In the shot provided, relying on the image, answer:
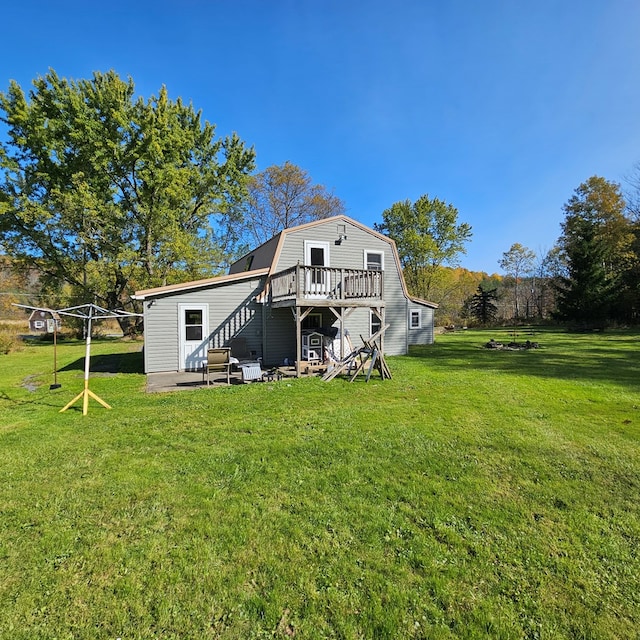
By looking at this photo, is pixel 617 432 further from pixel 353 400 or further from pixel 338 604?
pixel 338 604

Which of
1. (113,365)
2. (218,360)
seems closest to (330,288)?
(218,360)

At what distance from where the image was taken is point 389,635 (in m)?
2.04

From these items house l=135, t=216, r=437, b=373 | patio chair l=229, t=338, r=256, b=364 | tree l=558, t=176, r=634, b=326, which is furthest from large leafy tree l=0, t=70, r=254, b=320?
tree l=558, t=176, r=634, b=326

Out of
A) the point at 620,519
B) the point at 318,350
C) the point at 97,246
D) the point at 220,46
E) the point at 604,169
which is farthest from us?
the point at 604,169

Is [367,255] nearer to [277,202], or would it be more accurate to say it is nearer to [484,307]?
[277,202]

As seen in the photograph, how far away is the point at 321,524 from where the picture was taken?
10.1 feet

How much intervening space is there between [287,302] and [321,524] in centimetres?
834

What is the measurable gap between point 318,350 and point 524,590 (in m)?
10.3

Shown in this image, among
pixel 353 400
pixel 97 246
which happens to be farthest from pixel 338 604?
pixel 97 246

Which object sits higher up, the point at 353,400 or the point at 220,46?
the point at 220,46

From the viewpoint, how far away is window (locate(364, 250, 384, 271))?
14.5 metres

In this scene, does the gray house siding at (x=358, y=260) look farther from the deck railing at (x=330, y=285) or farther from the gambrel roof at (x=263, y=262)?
the deck railing at (x=330, y=285)

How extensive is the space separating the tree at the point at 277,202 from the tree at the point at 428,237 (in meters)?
10.1

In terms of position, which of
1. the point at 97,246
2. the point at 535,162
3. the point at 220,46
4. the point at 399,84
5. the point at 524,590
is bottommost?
the point at 524,590
